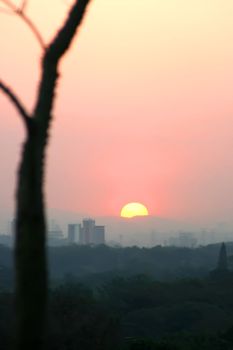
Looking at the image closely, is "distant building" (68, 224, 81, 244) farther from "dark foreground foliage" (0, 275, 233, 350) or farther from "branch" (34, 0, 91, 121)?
"branch" (34, 0, 91, 121)

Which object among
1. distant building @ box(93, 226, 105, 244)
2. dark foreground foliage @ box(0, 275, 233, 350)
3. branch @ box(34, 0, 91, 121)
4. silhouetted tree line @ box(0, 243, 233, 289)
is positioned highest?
distant building @ box(93, 226, 105, 244)

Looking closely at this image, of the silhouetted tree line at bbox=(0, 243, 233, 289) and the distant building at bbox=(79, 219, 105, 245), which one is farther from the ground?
the distant building at bbox=(79, 219, 105, 245)

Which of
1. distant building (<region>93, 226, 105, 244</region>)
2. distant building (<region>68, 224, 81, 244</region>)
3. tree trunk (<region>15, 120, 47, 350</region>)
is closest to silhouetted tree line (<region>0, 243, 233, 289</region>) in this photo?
distant building (<region>93, 226, 105, 244</region>)

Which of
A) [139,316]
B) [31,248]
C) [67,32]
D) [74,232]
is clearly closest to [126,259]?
[74,232]

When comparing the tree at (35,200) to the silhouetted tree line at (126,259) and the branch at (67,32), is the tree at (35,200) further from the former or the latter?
the silhouetted tree line at (126,259)

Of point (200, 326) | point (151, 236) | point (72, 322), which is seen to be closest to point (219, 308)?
point (200, 326)

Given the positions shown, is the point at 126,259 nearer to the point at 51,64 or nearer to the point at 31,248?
the point at 51,64

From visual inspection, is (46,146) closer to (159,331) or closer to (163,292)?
(159,331)
